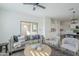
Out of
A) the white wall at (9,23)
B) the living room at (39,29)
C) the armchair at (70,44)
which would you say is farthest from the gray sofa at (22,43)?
the armchair at (70,44)

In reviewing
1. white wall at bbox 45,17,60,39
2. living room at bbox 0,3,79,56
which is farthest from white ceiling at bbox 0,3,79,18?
A: white wall at bbox 45,17,60,39

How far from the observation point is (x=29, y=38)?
5.40 ft

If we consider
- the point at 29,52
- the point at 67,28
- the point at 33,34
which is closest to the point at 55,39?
the point at 67,28

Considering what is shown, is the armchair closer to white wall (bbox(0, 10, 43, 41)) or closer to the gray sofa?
the gray sofa

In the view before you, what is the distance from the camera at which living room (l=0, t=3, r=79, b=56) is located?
5.18 feet

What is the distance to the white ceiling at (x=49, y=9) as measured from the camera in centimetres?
159

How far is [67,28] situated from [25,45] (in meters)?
0.84

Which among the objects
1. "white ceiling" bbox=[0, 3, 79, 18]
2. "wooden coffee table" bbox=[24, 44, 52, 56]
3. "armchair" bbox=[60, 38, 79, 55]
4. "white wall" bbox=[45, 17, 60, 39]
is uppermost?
"white ceiling" bbox=[0, 3, 79, 18]

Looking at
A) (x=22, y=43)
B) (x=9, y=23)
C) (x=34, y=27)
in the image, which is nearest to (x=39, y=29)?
(x=34, y=27)

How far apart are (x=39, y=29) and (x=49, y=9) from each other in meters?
0.42

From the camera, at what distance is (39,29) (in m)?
1.71

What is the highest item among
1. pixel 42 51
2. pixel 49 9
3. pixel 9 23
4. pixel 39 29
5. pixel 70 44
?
pixel 49 9

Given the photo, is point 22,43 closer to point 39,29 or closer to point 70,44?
point 39,29

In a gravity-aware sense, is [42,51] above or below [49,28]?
below
